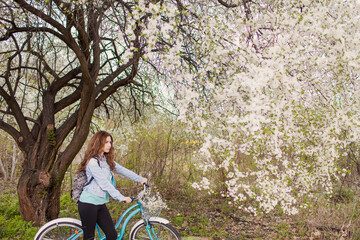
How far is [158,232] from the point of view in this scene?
2660 millimetres

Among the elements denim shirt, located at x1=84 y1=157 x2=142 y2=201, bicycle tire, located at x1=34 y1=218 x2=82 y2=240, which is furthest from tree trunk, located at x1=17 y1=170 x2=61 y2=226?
denim shirt, located at x1=84 y1=157 x2=142 y2=201

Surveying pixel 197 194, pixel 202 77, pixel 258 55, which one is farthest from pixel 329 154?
pixel 197 194

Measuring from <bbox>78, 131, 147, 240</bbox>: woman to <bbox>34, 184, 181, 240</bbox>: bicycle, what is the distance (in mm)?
127

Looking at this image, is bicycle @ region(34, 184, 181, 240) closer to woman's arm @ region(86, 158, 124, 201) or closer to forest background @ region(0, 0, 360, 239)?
woman's arm @ region(86, 158, 124, 201)

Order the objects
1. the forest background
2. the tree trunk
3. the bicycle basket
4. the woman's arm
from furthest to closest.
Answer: the tree trunk < the forest background < the bicycle basket < the woman's arm

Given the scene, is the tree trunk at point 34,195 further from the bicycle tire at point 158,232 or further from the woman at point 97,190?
the bicycle tire at point 158,232

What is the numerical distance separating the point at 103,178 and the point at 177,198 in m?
4.90

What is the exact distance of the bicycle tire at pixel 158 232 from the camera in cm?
265

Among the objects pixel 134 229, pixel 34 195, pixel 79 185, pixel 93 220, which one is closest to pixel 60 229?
pixel 93 220

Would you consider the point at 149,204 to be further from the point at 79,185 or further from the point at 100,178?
the point at 79,185

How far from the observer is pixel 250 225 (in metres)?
5.56

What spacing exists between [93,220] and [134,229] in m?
0.39

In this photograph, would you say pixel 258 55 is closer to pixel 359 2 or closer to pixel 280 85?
pixel 280 85

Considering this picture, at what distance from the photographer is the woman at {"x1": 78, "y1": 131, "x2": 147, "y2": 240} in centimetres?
251
